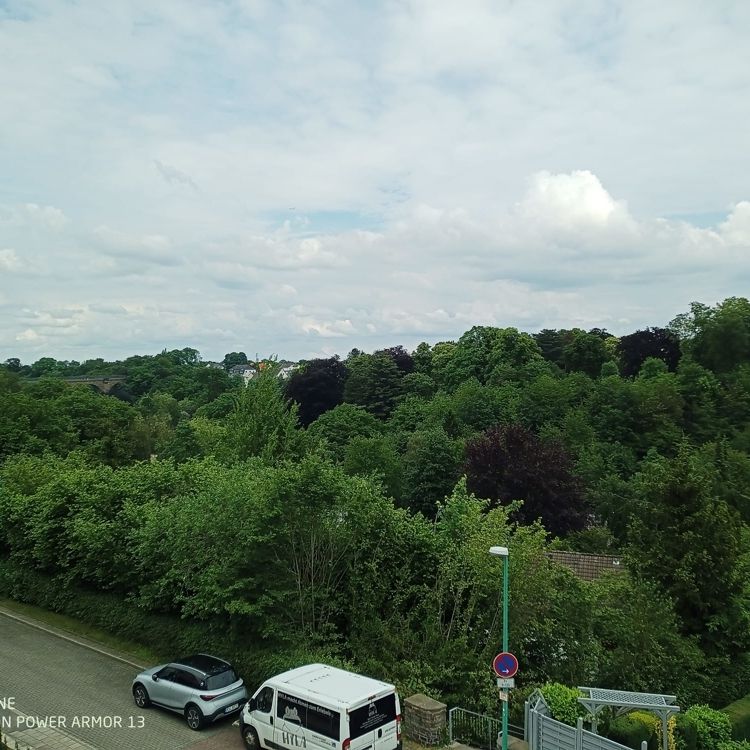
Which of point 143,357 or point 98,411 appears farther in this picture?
point 143,357

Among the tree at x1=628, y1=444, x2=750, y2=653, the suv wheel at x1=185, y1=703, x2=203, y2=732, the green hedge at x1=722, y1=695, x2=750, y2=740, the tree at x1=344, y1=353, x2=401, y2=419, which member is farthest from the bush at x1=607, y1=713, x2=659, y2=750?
the tree at x1=344, y1=353, x2=401, y2=419

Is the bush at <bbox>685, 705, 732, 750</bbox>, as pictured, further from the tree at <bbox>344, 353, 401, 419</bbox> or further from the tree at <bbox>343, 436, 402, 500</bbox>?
the tree at <bbox>344, 353, 401, 419</bbox>

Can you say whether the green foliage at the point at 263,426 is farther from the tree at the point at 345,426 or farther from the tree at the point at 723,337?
the tree at the point at 723,337

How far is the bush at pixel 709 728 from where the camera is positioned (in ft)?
43.3

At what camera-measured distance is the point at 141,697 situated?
16.3m

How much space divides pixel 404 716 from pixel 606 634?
263 inches

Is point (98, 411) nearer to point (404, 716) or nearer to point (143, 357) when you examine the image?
point (404, 716)

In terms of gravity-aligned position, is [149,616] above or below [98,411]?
below

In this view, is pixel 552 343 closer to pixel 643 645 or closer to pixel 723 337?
pixel 723 337

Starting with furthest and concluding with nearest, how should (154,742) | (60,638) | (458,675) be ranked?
(60,638) → (458,675) → (154,742)

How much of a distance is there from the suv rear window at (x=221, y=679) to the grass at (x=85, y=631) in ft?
14.8

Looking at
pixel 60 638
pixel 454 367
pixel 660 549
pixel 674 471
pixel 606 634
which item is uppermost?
pixel 454 367

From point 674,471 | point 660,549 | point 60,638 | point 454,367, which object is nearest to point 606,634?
point 660,549

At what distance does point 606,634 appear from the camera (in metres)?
18.0
